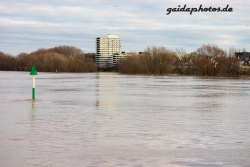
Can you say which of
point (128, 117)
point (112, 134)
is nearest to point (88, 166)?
point (112, 134)

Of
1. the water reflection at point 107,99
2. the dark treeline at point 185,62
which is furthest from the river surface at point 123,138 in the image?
the dark treeline at point 185,62

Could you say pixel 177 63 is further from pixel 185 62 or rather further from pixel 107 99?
pixel 107 99

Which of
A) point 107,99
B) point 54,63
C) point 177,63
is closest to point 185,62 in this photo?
point 177,63

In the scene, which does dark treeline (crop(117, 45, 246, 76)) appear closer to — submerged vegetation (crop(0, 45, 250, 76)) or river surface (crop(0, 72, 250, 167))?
submerged vegetation (crop(0, 45, 250, 76))

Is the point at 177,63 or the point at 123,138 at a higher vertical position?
→ the point at 177,63

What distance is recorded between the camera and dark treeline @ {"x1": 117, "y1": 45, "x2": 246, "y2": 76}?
3487 inches

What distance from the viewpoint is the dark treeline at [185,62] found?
3487 inches

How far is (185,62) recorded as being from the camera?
332 ft

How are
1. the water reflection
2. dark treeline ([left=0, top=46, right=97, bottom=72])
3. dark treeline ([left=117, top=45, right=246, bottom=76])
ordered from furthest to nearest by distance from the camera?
dark treeline ([left=0, top=46, right=97, bottom=72]) < dark treeline ([left=117, top=45, right=246, bottom=76]) < the water reflection

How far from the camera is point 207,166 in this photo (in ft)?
22.0

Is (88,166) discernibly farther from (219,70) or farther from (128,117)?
(219,70)

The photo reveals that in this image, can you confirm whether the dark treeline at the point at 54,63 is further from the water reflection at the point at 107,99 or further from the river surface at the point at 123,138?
the river surface at the point at 123,138

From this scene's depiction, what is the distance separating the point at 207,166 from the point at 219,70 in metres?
83.9

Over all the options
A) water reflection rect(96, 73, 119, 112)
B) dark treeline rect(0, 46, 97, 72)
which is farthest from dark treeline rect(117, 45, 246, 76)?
water reflection rect(96, 73, 119, 112)
